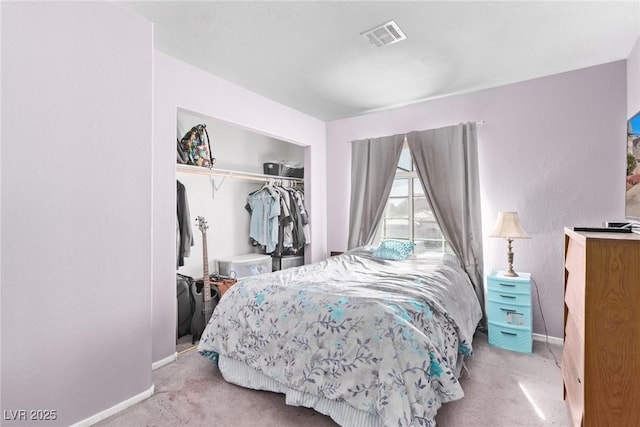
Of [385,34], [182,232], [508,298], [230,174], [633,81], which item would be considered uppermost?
[385,34]

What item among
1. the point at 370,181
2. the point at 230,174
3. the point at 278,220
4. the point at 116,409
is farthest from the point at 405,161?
the point at 116,409

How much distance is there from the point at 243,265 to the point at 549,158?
341cm

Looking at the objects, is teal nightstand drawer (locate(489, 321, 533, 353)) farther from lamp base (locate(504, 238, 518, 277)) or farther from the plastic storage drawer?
the plastic storage drawer

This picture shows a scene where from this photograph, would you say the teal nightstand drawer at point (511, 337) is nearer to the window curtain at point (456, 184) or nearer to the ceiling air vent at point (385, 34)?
the window curtain at point (456, 184)

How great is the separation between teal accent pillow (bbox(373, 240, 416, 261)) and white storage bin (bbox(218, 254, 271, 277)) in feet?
4.82

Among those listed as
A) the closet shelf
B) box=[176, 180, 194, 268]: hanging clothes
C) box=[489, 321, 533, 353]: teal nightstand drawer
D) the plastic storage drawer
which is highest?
the closet shelf

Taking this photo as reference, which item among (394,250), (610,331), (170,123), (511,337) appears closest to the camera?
(610,331)

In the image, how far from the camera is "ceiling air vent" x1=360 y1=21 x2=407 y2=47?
2177 millimetres

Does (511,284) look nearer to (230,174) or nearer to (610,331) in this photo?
(610,331)

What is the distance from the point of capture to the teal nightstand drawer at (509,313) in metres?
2.65

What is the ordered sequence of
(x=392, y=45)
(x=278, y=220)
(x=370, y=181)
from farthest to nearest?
(x=278, y=220)
(x=370, y=181)
(x=392, y=45)

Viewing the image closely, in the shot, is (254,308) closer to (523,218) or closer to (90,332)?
(90,332)

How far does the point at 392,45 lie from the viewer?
2422 mm

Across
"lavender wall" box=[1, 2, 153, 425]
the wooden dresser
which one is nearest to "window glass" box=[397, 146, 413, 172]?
the wooden dresser
